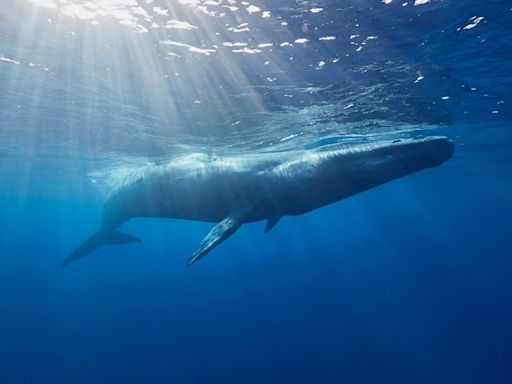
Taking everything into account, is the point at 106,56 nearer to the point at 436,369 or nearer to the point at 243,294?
the point at 436,369

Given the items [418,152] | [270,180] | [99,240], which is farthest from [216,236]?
[99,240]

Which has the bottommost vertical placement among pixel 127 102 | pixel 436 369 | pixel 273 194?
pixel 436 369

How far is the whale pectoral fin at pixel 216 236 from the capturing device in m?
5.71

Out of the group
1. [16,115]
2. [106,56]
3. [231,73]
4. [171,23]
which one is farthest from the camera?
[16,115]

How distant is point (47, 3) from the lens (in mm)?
7914

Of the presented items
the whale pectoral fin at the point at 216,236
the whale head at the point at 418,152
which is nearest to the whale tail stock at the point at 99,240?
the whale pectoral fin at the point at 216,236

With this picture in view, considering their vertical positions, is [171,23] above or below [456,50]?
below

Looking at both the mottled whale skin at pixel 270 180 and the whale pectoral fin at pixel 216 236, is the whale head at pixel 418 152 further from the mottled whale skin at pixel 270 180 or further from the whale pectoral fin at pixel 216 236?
the whale pectoral fin at pixel 216 236

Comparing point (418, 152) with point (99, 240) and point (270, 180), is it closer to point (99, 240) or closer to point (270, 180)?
point (270, 180)

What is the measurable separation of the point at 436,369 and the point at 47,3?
97.8ft

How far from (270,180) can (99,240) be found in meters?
8.54

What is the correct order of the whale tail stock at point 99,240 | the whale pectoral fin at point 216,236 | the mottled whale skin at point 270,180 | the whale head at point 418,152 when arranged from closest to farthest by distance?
the whale head at point 418,152 → the mottled whale skin at point 270,180 → the whale pectoral fin at point 216,236 → the whale tail stock at point 99,240

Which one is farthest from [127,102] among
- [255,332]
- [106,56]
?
[255,332]

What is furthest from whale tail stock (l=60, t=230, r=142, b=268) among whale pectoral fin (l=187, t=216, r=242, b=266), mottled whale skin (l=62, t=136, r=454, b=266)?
whale pectoral fin (l=187, t=216, r=242, b=266)
